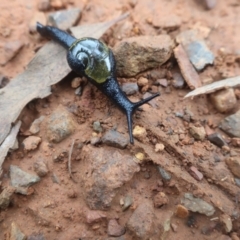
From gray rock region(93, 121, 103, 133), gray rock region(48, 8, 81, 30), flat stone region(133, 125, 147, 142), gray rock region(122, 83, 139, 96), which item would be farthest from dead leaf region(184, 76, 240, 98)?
gray rock region(48, 8, 81, 30)

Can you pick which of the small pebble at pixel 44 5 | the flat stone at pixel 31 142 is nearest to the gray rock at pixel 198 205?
the flat stone at pixel 31 142

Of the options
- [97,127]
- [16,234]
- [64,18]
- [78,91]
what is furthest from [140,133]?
[64,18]

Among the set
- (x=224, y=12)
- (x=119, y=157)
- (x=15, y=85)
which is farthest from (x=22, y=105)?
(x=224, y=12)

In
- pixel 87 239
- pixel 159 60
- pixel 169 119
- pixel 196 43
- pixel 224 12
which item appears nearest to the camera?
pixel 87 239

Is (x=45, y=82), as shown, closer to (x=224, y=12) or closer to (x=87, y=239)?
(x=87, y=239)

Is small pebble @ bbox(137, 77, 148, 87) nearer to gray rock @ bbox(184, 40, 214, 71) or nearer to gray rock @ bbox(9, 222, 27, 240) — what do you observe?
gray rock @ bbox(184, 40, 214, 71)

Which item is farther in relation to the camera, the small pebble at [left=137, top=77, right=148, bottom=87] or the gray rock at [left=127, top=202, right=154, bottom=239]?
the small pebble at [left=137, top=77, right=148, bottom=87]

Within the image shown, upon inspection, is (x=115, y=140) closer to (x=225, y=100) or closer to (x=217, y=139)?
(x=217, y=139)
